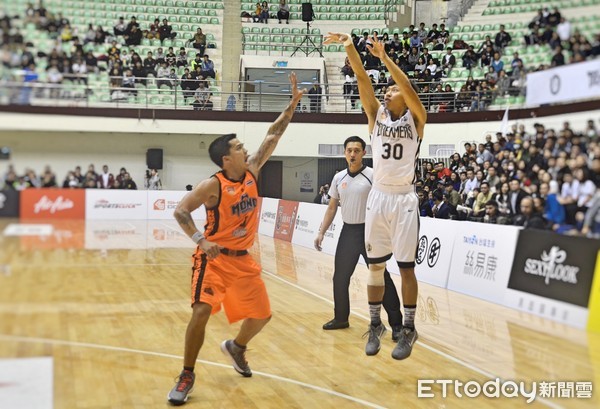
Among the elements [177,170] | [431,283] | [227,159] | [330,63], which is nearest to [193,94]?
[177,170]

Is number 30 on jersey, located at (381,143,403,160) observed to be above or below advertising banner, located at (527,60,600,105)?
below

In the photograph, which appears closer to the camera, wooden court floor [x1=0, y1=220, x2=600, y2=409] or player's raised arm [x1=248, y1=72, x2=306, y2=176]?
wooden court floor [x1=0, y1=220, x2=600, y2=409]

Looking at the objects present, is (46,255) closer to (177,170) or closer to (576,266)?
(177,170)

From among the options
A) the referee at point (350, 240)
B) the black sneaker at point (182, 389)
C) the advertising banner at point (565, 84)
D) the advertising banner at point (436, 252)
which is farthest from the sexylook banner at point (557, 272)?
the advertising banner at point (436, 252)

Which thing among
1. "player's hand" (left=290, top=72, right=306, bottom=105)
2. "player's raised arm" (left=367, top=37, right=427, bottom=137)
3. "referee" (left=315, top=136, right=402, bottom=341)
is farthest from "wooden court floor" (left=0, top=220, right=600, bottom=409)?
"player's raised arm" (left=367, top=37, right=427, bottom=137)

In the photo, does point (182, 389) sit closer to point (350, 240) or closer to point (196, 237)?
point (196, 237)

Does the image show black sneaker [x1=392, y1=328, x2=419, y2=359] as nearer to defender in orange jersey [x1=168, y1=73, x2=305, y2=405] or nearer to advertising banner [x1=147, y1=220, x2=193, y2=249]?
defender in orange jersey [x1=168, y1=73, x2=305, y2=405]

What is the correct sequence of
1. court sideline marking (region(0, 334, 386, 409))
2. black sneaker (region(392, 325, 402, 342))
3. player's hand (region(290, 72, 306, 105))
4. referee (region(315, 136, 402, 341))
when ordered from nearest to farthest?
court sideline marking (region(0, 334, 386, 409)) → player's hand (region(290, 72, 306, 105)) → black sneaker (region(392, 325, 402, 342)) → referee (region(315, 136, 402, 341))

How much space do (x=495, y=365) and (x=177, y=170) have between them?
379 centimetres

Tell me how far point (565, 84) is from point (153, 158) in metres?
1.48

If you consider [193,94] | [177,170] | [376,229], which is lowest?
[376,229]

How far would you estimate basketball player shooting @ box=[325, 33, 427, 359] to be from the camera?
3.96 metres

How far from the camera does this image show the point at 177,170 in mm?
3045

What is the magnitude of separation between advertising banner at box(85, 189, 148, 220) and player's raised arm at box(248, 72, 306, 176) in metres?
0.93
